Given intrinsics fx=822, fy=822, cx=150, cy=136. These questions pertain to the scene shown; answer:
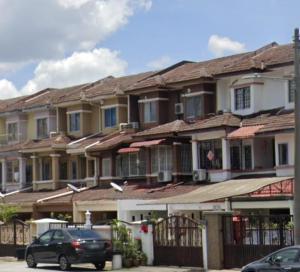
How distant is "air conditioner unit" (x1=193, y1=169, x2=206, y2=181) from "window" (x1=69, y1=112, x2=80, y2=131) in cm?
1486

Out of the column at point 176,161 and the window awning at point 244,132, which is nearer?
the window awning at point 244,132

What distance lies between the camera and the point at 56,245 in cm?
3212

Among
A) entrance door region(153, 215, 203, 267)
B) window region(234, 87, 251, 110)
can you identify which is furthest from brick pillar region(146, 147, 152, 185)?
entrance door region(153, 215, 203, 267)

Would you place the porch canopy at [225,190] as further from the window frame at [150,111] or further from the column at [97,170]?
the column at [97,170]

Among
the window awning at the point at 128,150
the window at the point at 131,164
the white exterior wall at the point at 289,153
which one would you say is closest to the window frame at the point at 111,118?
the window at the point at 131,164

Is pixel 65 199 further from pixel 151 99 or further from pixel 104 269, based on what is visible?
pixel 104 269

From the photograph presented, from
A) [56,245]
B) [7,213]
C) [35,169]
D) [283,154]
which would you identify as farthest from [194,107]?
[56,245]

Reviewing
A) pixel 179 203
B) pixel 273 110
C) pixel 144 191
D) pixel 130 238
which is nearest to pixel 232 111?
pixel 273 110

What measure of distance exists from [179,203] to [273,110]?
9.94 metres

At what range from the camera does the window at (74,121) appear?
5741 centimetres

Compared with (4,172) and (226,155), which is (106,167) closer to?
(226,155)

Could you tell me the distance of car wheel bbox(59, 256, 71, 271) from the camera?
31531mm

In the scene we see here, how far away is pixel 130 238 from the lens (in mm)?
32625

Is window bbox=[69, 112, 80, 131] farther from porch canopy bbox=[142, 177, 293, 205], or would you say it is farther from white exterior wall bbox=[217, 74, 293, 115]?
porch canopy bbox=[142, 177, 293, 205]
